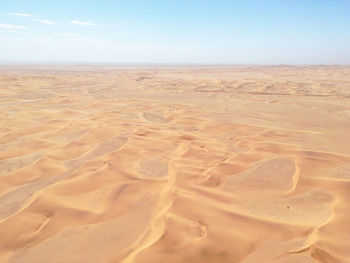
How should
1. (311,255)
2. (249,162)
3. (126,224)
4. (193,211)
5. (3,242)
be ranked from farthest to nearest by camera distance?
(249,162), (193,211), (126,224), (3,242), (311,255)

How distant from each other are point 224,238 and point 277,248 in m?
0.38

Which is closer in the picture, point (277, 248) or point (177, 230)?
point (277, 248)

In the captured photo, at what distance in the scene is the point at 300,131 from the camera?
19.2 feet

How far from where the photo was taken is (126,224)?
2.35 meters

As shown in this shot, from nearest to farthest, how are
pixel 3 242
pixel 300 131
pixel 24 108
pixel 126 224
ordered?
1. pixel 3 242
2. pixel 126 224
3. pixel 300 131
4. pixel 24 108

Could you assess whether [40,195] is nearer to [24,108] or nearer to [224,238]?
[224,238]

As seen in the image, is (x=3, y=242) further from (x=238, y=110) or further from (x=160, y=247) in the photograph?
(x=238, y=110)

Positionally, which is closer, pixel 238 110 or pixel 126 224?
pixel 126 224

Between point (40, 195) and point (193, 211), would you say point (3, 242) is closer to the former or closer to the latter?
point (40, 195)

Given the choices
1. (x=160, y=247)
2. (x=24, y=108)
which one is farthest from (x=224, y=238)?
(x=24, y=108)

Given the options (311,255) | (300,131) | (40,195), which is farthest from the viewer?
(300,131)

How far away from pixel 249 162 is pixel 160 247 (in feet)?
7.20

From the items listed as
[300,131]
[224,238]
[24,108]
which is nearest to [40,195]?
[224,238]

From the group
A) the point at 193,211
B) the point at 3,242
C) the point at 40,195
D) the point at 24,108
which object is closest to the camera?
the point at 3,242
